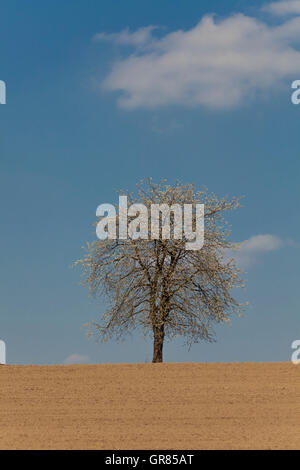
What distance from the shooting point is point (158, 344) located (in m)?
26.6

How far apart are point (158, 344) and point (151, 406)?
23.6ft

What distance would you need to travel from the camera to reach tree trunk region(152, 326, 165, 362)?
26484 mm

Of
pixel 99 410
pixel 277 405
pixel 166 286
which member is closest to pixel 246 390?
pixel 277 405

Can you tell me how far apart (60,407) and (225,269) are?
1048 cm

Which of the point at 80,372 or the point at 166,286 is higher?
the point at 166,286

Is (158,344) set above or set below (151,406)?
above

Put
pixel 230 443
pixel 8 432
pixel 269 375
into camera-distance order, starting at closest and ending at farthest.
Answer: pixel 230 443
pixel 8 432
pixel 269 375

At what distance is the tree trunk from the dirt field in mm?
2755

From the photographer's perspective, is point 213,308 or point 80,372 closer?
point 80,372

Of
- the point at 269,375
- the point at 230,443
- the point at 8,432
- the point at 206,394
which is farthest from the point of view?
the point at 269,375

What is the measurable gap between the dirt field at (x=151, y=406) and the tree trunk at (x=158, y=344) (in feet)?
9.04

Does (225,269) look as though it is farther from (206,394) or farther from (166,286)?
(206,394)

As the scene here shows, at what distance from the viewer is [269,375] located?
22.8m

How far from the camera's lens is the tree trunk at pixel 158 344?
26.5 metres
